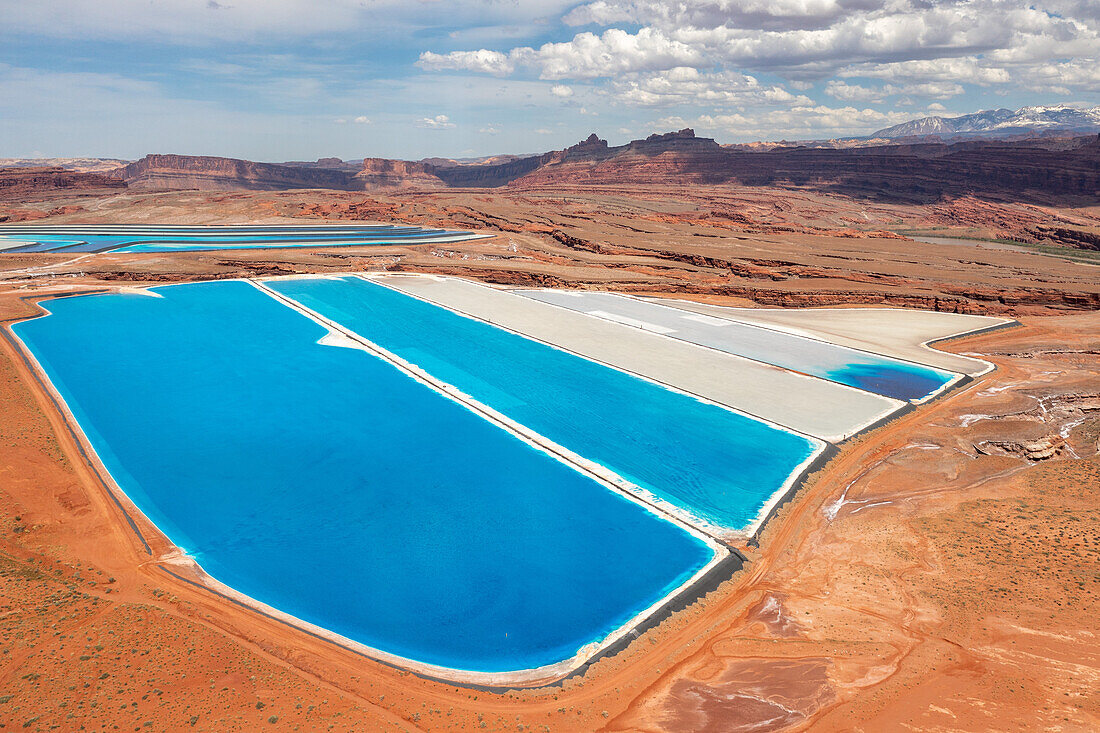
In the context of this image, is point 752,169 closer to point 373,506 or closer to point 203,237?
point 203,237

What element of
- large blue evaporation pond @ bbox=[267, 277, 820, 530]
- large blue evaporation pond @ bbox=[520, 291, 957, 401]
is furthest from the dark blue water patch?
large blue evaporation pond @ bbox=[267, 277, 820, 530]

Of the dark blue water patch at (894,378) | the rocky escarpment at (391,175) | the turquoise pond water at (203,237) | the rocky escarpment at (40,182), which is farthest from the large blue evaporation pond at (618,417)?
the rocky escarpment at (391,175)

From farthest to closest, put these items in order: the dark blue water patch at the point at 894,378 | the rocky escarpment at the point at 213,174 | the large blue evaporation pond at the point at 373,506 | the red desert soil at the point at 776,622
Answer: the rocky escarpment at the point at 213,174, the dark blue water patch at the point at 894,378, the large blue evaporation pond at the point at 373,506, the red desert soil at the point at 776,622

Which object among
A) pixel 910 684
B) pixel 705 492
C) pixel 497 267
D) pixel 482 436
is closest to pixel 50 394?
pixel 482 436

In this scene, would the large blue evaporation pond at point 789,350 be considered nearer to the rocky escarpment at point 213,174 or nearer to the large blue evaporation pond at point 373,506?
the large blue evaporation pond at point 373,506

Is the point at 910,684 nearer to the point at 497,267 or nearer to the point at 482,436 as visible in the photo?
the point at 482,436

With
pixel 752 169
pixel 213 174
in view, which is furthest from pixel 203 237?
pixel 213 174
